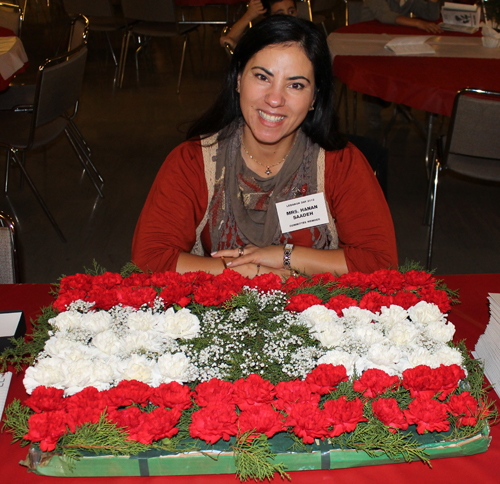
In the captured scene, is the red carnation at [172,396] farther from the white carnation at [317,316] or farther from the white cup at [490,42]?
the white cup at [490,42]

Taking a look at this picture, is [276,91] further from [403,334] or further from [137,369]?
[137,369]

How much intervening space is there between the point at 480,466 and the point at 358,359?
0.29 meters

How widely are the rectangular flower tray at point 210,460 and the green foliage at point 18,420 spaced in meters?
0.04

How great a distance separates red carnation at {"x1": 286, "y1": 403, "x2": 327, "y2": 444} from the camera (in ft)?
2.95

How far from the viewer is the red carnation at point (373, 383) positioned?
978mm

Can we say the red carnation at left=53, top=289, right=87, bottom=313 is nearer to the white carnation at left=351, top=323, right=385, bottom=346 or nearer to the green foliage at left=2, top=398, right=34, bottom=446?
the green foliage at left=2, top=398, right=34, bottom=446

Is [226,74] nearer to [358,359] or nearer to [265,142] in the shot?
[265,142]

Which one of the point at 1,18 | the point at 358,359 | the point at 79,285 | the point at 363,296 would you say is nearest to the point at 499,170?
the point at 363,296

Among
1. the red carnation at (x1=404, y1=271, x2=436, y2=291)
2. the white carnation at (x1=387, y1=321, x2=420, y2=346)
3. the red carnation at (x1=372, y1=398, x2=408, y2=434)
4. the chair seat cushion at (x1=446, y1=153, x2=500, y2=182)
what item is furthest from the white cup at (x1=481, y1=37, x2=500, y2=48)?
the red carnation at (x1=372, y1=398, x2=408, y2=434)

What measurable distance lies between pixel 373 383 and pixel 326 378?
0.29ft

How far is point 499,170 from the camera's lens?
114 inches

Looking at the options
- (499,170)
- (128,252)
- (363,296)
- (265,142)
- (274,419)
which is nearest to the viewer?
(274,419)

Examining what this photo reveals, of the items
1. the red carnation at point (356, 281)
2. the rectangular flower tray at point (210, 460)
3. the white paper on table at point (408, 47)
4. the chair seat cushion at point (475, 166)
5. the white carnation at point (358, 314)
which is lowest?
the chair seat cushion at point (475, 166)

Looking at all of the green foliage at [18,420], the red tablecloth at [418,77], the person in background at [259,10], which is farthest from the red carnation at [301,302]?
the person in background at [259,10]
